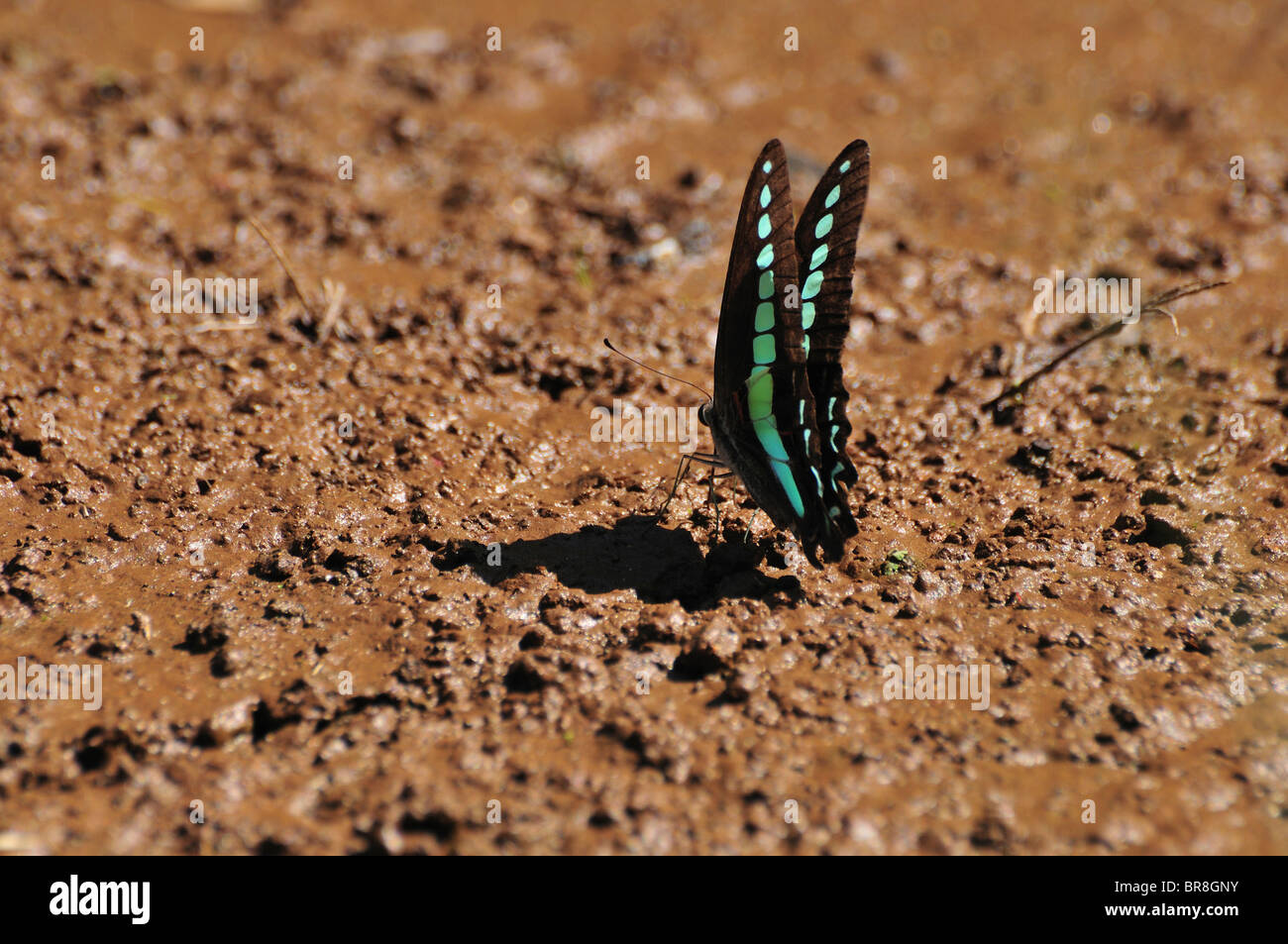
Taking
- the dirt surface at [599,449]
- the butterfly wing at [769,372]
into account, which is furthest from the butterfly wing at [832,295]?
the dirt surface at [599,449]

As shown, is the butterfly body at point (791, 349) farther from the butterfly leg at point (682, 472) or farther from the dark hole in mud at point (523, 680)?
the dark hole in mud at point (523, 680)

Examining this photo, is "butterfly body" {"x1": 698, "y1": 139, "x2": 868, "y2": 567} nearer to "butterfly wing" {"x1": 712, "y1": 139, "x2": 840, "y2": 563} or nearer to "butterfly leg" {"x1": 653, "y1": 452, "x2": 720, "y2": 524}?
"butterfly wing" {"x1": 712, "y1": 139, "x2": 840, "y2": 563}

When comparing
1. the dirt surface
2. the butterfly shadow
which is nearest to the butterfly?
the butterfly shadow

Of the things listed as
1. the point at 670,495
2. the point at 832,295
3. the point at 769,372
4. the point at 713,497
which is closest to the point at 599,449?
the point at 670,495

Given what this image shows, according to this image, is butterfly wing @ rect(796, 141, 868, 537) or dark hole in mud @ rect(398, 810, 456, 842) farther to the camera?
butterfly wing @ rect(796, 141, 868, 537)

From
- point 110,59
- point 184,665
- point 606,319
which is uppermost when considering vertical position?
point 110,59

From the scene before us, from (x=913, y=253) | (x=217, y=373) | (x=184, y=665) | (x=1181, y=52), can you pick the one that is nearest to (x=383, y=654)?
(x=184, y=665)
